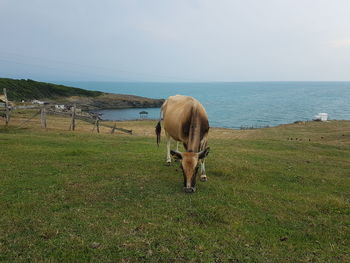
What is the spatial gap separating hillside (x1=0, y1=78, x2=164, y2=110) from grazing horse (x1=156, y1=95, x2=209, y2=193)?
78.4 m

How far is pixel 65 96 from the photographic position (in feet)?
352

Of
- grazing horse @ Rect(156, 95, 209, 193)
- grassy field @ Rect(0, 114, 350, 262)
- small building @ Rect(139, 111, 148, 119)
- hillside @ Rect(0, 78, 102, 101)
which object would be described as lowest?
small building @ Rect(139, 111, 148, 119)

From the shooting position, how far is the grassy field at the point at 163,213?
17.5ft

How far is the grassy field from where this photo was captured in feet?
17.5

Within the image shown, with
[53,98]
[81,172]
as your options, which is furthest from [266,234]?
[53,98]

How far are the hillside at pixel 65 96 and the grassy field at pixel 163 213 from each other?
78.1 metres

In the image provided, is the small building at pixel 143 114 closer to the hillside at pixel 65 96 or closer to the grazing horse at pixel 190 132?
the hillside at pixel 65 96

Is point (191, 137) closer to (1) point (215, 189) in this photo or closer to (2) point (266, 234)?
(1) point (215, 189)

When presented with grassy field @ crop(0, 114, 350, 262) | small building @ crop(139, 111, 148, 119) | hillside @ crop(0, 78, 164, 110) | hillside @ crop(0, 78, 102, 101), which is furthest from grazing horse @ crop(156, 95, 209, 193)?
hillside @ crop(0, 78, 102, 101)

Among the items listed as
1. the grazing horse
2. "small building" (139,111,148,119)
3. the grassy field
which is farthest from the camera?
"small building" (139,111,148,119)

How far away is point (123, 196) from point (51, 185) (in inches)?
100

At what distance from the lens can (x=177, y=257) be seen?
512 cm

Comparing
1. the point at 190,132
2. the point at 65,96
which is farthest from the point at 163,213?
the point at 65,96

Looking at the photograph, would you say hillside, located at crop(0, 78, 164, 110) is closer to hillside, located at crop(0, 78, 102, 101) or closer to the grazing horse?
hillside, located at crop(0, 78, 102, 101)
